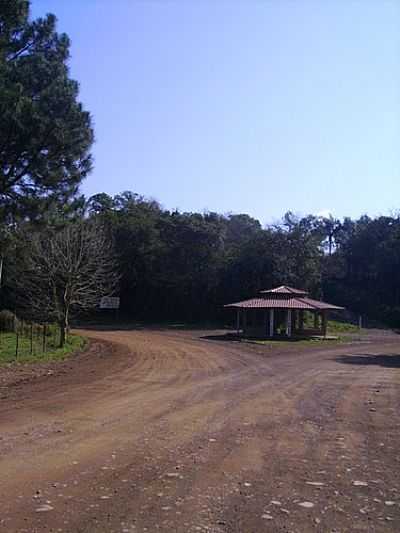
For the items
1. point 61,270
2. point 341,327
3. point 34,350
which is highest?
point 61,270

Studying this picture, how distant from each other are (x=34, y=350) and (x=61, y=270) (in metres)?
6.81

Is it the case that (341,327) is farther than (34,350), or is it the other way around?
(341,327)

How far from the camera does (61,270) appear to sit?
31.8m

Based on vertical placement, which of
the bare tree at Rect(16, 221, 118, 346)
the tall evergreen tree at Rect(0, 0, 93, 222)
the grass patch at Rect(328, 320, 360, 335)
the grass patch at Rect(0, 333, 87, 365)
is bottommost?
the grass patch at Rect(0, 333, 87, 365)

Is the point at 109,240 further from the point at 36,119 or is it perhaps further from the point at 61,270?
the point at 36,119

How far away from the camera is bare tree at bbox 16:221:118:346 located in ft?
104

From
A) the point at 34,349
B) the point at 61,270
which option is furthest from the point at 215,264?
the point at 34,349

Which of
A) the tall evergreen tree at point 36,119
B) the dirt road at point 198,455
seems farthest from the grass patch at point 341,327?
the dirt road at point 198,455

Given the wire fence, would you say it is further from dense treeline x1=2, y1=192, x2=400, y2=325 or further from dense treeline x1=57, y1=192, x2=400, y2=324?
dense treeline x1=57, y1=192, x2=400, y2=324

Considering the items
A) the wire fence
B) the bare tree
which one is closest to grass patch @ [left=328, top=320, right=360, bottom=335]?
the bare tree

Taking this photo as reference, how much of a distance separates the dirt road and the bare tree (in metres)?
14.4

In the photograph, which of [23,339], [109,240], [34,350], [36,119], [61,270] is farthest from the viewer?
[109,240]

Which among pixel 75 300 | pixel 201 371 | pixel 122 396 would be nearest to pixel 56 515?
pixel 122 396

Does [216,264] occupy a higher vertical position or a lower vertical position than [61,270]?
higher
